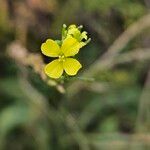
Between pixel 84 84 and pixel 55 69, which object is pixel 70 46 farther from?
pixel 84 84

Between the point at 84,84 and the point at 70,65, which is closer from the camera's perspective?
the point at 70,65

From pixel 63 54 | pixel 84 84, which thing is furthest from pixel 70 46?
pixel 84 84

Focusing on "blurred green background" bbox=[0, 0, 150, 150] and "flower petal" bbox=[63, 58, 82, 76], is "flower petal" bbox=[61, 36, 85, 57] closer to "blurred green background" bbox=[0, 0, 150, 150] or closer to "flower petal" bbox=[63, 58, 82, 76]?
"flower petal" bbox=[63, 58, 82, 76]

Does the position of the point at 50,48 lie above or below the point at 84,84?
below

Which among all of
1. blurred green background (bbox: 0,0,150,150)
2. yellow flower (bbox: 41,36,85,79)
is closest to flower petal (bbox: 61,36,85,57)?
yellow flower (bbox: 41,36,85,79)

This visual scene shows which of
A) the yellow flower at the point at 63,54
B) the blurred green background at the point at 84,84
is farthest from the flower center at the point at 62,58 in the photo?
the blurred green background at the point at 84,84

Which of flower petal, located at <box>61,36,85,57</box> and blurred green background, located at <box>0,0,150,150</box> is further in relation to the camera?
blurred green background, located at <box>0,0,150,150</box>

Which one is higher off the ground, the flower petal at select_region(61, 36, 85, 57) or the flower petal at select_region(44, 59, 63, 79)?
the flower petal at select_region(61, 36, 85, 57)

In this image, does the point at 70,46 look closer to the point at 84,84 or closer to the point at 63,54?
the point at 63,54
